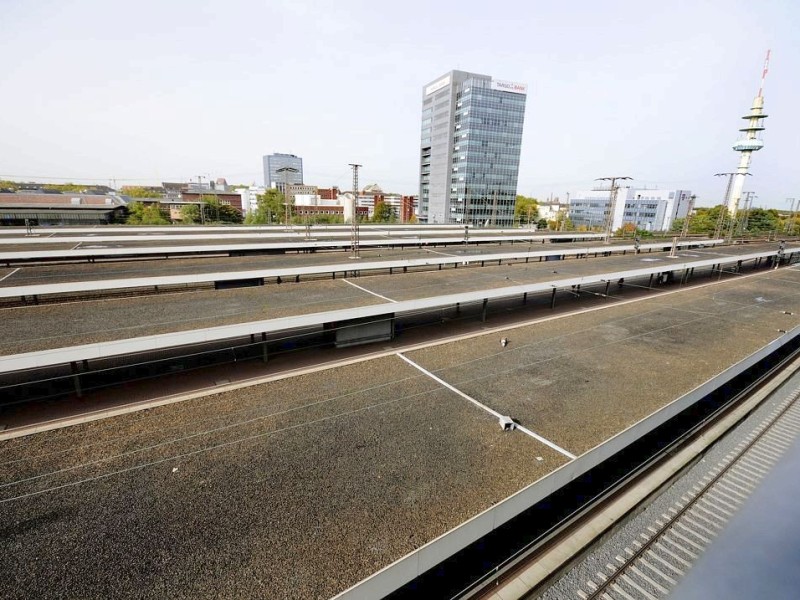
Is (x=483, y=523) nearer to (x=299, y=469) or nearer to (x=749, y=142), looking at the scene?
(x=299, y=469)

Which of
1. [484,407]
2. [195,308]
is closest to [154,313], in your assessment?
[195,308]

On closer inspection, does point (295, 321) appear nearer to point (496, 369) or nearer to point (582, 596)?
point (496, 369)

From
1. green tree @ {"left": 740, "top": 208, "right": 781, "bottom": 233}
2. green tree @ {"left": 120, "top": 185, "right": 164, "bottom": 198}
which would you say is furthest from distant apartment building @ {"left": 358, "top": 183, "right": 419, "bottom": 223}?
green tree @ {"left": 740, "top": 208, "right": 781, "bottom": 233}

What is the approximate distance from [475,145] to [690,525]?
109 m

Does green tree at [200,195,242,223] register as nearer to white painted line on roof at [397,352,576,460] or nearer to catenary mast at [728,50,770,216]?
white painted line on roof at [397,352,576,460]

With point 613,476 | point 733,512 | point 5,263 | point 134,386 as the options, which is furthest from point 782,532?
point 5,263

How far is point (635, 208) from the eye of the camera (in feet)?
435

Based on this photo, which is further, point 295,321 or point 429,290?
point 429,290

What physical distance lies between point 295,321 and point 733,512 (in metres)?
14.9

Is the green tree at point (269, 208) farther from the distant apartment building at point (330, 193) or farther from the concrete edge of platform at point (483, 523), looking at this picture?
the concrete edge of platform at point (483, 523)

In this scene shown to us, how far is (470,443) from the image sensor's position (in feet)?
29.5

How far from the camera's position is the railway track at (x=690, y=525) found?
8672mm

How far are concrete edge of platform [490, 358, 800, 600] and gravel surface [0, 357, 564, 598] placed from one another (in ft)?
8.31

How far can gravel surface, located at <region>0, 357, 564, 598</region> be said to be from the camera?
5.61 meters
